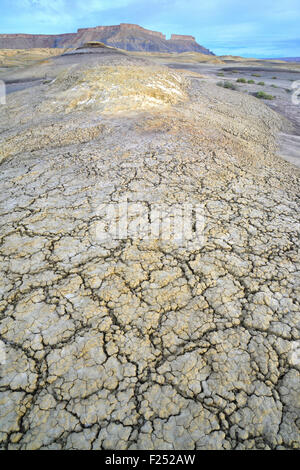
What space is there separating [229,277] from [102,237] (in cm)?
103

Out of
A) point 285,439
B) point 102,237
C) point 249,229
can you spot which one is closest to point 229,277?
point 249,229

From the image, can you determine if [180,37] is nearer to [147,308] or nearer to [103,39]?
[103,39]

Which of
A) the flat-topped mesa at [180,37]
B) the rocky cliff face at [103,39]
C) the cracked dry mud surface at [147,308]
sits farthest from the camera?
the flat-topped mesa at [180,37]

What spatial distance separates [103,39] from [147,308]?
108 m

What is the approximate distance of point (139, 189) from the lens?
8.53 feet

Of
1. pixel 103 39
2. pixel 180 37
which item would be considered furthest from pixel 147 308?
pixel 180 37

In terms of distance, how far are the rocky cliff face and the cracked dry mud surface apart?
97530 millimetres

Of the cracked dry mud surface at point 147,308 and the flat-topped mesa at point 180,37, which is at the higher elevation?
the flat-topped mesa at point 180,37

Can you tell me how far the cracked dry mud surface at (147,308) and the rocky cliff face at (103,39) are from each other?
320 ft

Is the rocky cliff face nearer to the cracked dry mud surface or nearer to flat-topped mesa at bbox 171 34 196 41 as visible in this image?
flat-topped mesa at bbox 171 34 196 41

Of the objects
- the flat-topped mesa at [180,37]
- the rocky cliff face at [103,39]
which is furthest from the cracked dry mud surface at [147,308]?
the flat-topped mesa at [180,37]

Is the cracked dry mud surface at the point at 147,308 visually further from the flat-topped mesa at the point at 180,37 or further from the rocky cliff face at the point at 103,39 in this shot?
the flat-topped mesa at the point at 180,37

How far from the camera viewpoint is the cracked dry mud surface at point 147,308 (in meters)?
1.12
